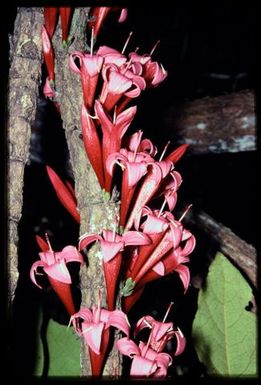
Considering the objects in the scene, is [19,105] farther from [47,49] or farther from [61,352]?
[61,352]

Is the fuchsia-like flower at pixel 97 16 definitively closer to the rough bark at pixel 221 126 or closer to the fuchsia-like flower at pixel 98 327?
the fuchsia-like flower at pixel 98 327

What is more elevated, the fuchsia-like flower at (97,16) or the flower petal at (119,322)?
the fuchsia-like flower at (97,16)

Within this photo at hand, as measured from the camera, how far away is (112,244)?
67cm

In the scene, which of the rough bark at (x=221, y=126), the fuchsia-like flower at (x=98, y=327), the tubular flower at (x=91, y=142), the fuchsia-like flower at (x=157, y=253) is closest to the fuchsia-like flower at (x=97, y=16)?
the tubular flower at (x=91, y=142)

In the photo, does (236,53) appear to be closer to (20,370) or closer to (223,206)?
(223,206)

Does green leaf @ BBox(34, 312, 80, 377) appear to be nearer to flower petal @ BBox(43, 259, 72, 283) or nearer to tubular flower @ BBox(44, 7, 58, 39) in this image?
flower petal @ BBox(43, 259, 72, 283)

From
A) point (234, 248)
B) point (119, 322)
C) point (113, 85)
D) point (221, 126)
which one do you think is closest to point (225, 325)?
point (234, 248)

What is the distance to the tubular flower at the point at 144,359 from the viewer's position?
66cm

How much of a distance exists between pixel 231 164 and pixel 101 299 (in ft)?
8.40

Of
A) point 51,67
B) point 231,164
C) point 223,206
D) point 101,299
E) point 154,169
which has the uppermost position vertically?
point 51,67

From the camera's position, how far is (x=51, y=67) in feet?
2.62

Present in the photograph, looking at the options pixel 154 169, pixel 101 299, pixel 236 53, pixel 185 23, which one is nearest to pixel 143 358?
pixel 101 299

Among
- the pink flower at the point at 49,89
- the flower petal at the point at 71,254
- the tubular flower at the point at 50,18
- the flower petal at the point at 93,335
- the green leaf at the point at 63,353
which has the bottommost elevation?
the green leaf at the point at 63,353

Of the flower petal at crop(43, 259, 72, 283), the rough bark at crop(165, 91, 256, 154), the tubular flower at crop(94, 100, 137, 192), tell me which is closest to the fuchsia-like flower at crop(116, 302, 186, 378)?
the flower petal at crop(43, 259, 72, 283)
